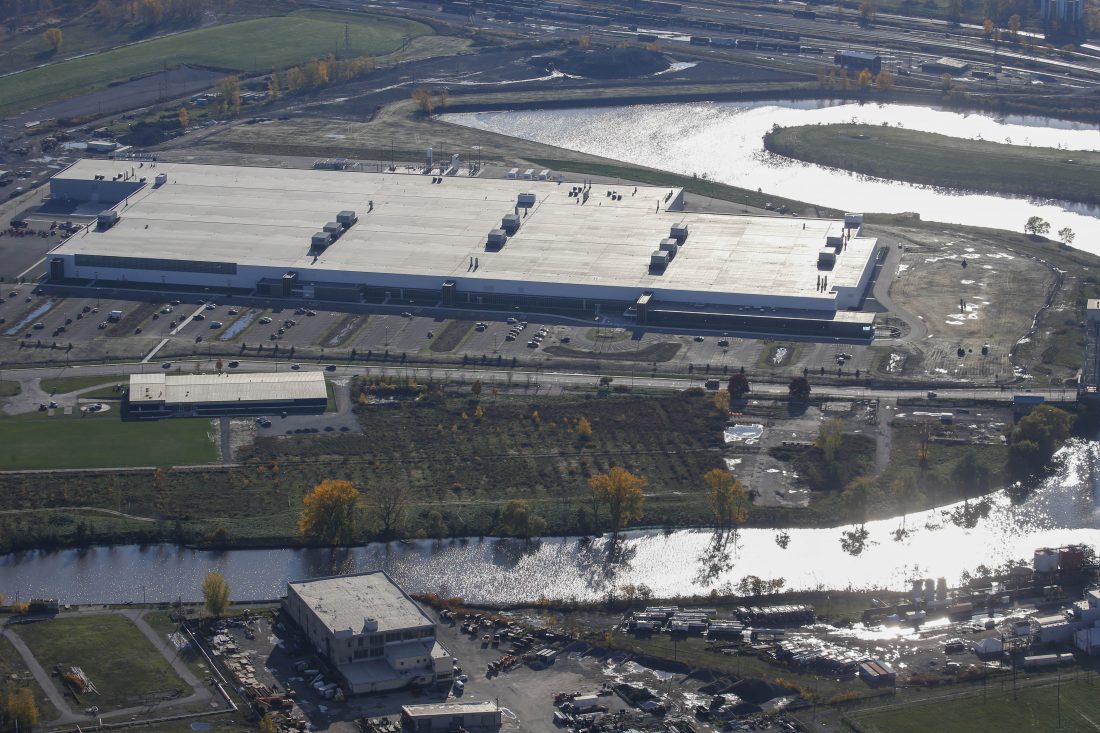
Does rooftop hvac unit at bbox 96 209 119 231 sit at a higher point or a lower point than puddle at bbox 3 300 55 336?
higher

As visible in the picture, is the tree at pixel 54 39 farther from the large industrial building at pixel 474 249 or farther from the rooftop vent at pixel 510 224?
the rooftop vent at pixel 510 224

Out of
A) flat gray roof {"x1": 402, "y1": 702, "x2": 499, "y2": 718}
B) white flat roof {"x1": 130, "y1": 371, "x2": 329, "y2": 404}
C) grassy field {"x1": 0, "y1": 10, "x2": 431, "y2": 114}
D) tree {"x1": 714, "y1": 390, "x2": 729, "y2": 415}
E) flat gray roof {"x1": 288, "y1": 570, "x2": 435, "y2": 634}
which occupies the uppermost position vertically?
grassy field {"x1": 0, "y1": 10, "x2": 431, "y2": 114}

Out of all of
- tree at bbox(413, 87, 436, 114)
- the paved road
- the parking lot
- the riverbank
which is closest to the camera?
the riverbank

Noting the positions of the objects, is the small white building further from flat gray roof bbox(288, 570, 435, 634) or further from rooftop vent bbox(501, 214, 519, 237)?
rooftop vent bbox(501, 214, 519, 237)

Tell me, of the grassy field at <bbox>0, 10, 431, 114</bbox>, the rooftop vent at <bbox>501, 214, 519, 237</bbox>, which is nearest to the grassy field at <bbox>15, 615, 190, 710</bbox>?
the rooftop vent at <bbox>501, 214, 519, 237</bbox>

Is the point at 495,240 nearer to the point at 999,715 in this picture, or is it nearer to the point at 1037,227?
the point at 1037,227

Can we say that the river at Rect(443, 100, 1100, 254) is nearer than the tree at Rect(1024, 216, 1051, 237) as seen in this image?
No

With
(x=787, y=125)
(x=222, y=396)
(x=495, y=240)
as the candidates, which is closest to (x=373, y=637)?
(x=222, y=396)
